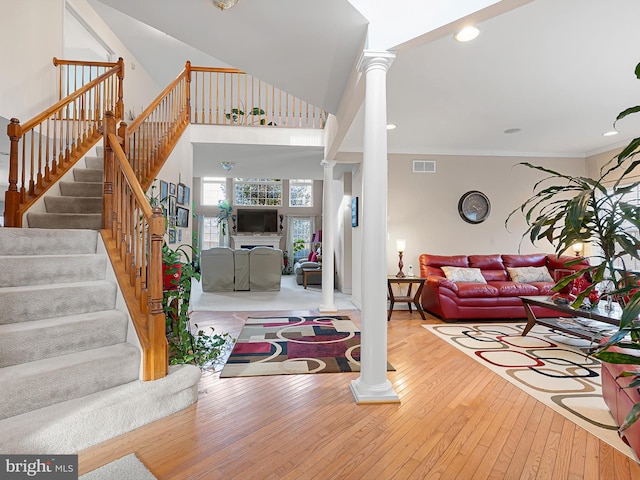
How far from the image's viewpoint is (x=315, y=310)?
539 cm

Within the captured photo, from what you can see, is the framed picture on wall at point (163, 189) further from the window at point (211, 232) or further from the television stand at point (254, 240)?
the window at point (211, 232)

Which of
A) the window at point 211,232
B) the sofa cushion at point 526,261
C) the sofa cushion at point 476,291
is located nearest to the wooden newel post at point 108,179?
the sofa cushion at point 476,291

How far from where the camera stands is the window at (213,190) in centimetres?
1176

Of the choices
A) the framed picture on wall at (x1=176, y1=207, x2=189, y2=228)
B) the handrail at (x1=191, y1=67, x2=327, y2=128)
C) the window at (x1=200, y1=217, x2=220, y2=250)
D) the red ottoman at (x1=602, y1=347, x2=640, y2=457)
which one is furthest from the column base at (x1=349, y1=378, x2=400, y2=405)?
the window at (x1=200, y1=217, x2=220, y2=250)

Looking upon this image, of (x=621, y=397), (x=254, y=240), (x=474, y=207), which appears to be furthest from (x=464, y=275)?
(x=254, y=240)

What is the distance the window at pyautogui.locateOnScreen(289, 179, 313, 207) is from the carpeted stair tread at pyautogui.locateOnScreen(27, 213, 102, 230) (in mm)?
8892

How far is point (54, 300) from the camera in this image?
2.18 m

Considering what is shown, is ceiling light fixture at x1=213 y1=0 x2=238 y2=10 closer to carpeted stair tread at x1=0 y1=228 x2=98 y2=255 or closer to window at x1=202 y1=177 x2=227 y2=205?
carpeted stair tread at x1=0 y1=228 x2=98 y2=255

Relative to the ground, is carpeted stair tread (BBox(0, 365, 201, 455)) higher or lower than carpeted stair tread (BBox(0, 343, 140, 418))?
lower

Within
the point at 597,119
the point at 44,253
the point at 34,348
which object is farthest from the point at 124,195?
the point at 597,119

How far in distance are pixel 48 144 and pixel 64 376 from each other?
2.65m

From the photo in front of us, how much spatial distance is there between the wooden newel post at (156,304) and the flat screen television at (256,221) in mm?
9292

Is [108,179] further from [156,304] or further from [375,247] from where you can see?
[375,247]

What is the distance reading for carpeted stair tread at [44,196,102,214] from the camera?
3.37 meters
